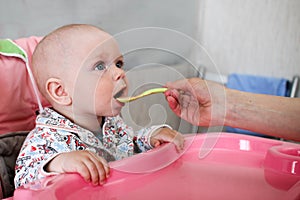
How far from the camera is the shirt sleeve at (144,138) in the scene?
2.60 ft

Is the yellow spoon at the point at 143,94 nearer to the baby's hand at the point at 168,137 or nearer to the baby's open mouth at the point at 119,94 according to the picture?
the baby's open mouth at the point at 119,94

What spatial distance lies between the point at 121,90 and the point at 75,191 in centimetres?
18

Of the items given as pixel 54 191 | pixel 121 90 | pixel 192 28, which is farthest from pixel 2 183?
pixel 192 28

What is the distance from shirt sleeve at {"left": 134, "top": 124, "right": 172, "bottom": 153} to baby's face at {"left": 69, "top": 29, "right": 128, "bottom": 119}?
8cm

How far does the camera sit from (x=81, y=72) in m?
0.75

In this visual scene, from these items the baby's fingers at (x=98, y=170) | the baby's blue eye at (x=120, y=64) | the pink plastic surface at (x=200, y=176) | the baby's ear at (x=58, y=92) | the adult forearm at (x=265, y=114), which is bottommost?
the pink plastic surface at (x=200, y=176)

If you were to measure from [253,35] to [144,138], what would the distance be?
1.31 meters

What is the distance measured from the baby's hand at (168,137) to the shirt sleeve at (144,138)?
0.4 inches

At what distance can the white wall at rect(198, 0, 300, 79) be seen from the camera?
193 cm

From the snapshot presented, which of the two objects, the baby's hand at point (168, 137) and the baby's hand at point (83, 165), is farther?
the baby's hand at point (168, 137)

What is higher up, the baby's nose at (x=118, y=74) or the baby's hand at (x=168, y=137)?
the baby's nose at (x=118, y=74)

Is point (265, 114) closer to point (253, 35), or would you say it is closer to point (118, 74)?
point (118, 74)

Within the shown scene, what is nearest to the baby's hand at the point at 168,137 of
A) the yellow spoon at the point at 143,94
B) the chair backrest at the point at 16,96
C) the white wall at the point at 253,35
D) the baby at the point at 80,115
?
the baby at the point at 80,115

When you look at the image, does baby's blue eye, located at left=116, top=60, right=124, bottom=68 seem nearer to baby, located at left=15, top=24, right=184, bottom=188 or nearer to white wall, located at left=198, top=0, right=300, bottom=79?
baby, located at left=15, top=24, right=184, bottom=188
